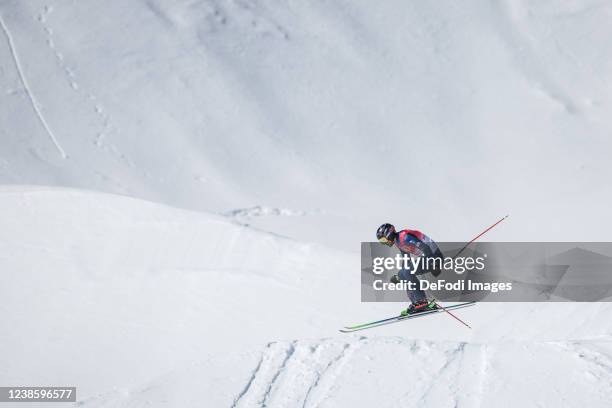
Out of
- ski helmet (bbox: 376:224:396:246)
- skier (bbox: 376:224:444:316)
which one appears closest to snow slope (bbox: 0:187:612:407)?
skier (bbox: 376:224:444:316)

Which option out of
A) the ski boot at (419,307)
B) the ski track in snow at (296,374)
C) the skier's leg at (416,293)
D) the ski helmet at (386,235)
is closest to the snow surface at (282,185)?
the ski track in snow at (296,374)

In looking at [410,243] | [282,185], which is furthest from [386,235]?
[282,185]

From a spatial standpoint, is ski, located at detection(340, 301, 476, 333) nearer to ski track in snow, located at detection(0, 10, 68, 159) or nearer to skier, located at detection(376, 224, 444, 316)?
skier, located at detection(376, 224, 444, 316)

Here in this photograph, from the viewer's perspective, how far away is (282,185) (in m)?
11.9

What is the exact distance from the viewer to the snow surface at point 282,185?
6871mm

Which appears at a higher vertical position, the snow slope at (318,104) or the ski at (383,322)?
the snow slope at (318,104)

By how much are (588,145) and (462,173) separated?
79.1 inches

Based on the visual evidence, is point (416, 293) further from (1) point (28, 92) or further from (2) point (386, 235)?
(1) point (28, 92)

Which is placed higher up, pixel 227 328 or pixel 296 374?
pixel 227 328

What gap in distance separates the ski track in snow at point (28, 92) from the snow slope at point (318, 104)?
0.03 meters

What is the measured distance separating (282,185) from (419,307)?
489 centimetres

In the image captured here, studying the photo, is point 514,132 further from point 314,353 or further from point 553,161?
point 314,353

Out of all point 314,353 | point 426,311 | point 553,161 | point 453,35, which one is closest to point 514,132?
point 553,161

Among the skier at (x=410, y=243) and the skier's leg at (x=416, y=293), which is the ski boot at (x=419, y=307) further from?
the skier at (x=410, y=243)
